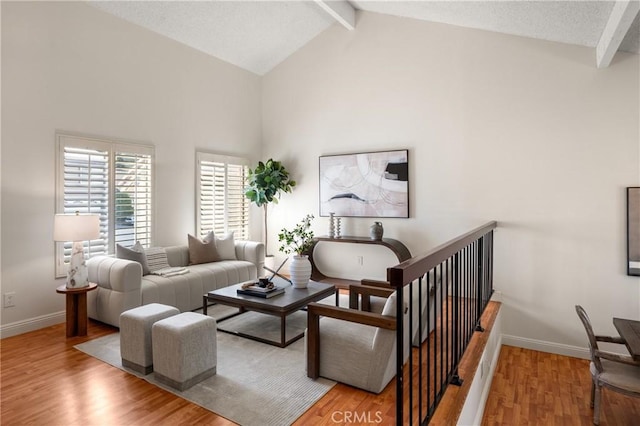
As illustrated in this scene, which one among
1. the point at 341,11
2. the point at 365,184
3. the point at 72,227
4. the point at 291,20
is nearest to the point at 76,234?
the point at 72,227

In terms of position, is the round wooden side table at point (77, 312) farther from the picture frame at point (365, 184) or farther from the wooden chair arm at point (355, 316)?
the picture frame at point (365, 184)

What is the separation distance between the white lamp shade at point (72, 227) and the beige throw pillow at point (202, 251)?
56.5 inches

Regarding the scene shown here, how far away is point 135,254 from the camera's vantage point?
4199mm

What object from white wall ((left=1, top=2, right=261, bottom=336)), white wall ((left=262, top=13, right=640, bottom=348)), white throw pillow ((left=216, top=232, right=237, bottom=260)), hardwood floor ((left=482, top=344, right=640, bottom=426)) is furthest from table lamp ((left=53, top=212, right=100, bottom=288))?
hardwood floor ((left=482, top=344, right=640, bottom=426))

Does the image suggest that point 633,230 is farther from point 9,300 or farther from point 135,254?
point 9,300

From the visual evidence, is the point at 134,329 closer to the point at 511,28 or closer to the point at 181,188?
the point at 181,188

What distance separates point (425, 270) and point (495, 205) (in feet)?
10.3

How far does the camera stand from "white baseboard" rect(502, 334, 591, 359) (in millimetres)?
3850

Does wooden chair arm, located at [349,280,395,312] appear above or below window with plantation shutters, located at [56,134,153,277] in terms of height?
below

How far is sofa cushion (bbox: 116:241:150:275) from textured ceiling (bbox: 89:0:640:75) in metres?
2.83

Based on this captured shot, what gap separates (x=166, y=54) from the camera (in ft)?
16.8

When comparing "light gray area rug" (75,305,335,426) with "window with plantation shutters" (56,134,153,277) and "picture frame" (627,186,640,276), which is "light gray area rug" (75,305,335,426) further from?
"picture frame" (627,186,640,276)

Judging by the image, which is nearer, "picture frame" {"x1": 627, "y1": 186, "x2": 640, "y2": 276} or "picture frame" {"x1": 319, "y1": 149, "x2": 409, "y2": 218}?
"picture frame" {"x1": 627, "y1": 186, "x2": 640, "y2": 276}

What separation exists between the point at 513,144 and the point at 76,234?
4782 millimetres
